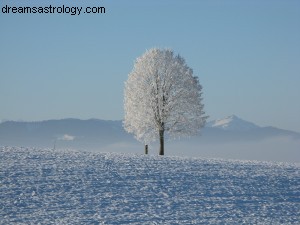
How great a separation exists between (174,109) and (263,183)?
18.5m

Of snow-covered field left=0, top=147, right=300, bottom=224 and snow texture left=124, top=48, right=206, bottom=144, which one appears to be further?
snow texture left=124, top=48, right=206, bottom=144

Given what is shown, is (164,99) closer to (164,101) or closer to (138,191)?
(164,101)

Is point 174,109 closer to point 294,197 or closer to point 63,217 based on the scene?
point 294,197

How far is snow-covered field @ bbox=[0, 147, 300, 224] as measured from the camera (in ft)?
88.3

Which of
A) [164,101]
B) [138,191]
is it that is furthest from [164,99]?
[138,191]

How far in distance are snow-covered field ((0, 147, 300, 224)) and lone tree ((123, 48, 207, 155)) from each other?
1034cm

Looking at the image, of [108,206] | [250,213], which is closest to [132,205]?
[108,206]

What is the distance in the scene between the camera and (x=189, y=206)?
29.2m

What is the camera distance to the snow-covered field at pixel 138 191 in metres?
26.9

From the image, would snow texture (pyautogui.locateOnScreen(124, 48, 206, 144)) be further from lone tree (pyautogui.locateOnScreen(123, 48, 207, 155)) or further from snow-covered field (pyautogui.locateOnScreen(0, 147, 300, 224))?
Result: snow-covered field (pyautogui.locateOnScreen(0, 147, 300, 224))

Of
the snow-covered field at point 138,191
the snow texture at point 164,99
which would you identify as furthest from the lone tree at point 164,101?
the snow-covered field at point 138,191

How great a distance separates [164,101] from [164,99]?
0.25m

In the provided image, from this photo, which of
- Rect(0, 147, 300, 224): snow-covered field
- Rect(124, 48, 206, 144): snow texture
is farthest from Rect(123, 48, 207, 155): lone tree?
Rect(0, 147, 300, 224): snow-covered field

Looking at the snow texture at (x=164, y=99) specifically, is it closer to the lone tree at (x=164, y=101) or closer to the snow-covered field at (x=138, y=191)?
the lone tree at (x=164, y=101)
